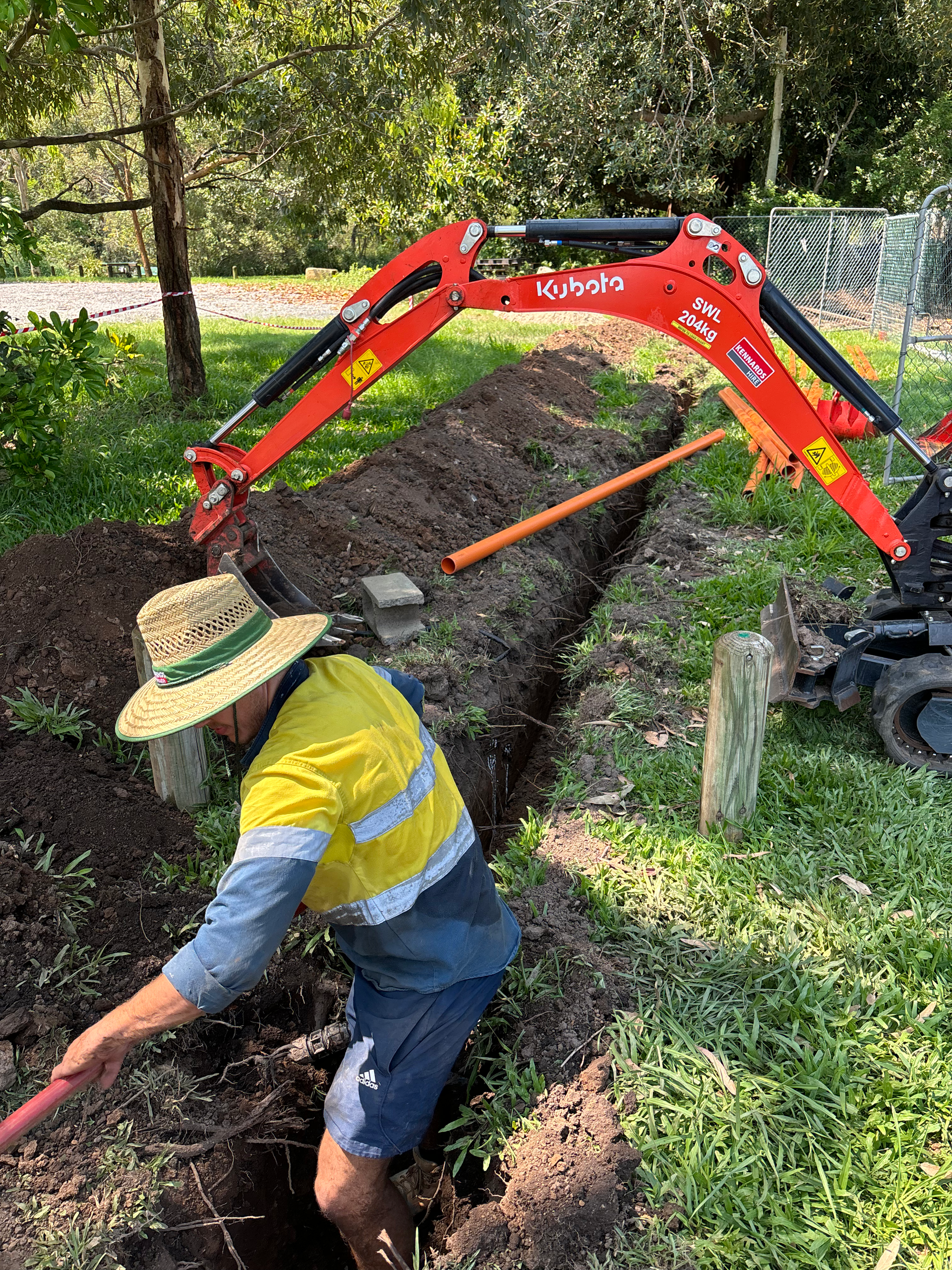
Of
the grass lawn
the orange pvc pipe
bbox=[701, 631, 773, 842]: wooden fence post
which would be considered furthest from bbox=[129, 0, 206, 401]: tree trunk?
bbox=[701, 631, 773, 842]: wooden fence post

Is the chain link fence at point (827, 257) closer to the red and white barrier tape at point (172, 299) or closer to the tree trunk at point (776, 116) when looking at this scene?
the tree trunk at point (776, 116)

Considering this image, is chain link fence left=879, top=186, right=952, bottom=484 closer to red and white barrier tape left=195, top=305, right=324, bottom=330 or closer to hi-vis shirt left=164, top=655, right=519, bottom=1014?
hi-vis shirt left=164, top=655, right=519, bottom=1014

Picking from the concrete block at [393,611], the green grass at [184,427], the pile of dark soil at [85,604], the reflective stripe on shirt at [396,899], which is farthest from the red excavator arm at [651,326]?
the reflective stripe on shirt at [396,899]

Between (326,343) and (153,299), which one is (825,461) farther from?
(153,299)

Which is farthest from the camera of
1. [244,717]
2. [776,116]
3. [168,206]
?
[776,116]

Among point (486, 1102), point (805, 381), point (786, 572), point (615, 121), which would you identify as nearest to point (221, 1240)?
point (486, 1102)

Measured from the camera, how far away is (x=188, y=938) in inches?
128

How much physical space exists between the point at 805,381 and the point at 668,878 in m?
8.56

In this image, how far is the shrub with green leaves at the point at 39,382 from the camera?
5609 mm

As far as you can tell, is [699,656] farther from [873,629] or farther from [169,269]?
[169,269]

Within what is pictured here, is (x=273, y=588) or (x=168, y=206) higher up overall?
(x=168, y=206)

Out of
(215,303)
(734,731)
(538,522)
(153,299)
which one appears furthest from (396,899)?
(215,303)

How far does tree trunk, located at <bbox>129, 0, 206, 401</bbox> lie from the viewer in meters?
A: 7.75

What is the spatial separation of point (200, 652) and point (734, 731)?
2.12 m
